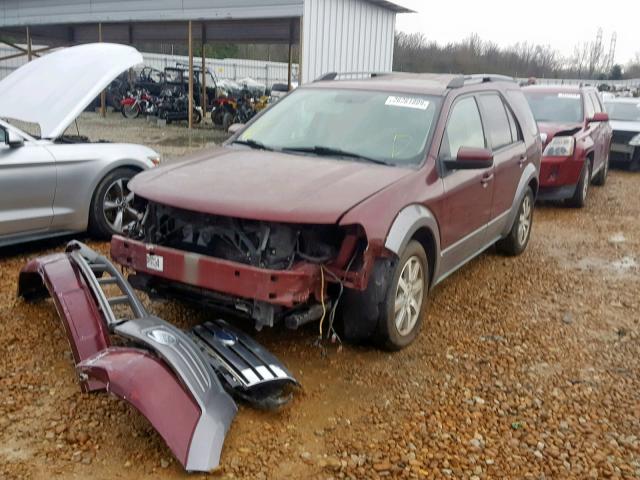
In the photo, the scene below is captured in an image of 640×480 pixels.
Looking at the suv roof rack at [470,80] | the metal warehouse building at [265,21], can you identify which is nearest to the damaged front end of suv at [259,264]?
the suv roof rack at [470,80]

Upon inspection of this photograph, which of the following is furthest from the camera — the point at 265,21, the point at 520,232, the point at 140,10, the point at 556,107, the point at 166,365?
the point at 265,21

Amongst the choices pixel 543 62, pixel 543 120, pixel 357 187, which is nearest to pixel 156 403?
pixel 357 187

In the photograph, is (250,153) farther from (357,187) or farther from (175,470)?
(175,470)

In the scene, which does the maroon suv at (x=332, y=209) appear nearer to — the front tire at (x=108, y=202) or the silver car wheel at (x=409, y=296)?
the silver car wheel at (x=409, y=296)

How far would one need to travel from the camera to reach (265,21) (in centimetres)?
1781

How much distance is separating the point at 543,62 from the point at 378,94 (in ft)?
167

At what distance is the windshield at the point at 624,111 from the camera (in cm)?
1407

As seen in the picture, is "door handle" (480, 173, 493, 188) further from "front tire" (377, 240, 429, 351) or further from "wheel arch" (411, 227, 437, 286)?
"front tire" (377, 240, 429, 351)

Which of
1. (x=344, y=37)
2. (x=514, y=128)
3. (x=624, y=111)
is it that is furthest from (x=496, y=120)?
(x=624, y=111)

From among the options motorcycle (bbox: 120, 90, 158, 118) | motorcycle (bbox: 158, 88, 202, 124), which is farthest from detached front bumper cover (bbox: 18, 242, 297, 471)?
motorcycle (bbox: 120, 90, 158, 118)

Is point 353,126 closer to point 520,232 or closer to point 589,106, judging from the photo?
point 520,232

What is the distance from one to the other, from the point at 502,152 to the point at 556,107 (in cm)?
532

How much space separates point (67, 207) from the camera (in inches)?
231

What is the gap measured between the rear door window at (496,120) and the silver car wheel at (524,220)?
2.81 feet
